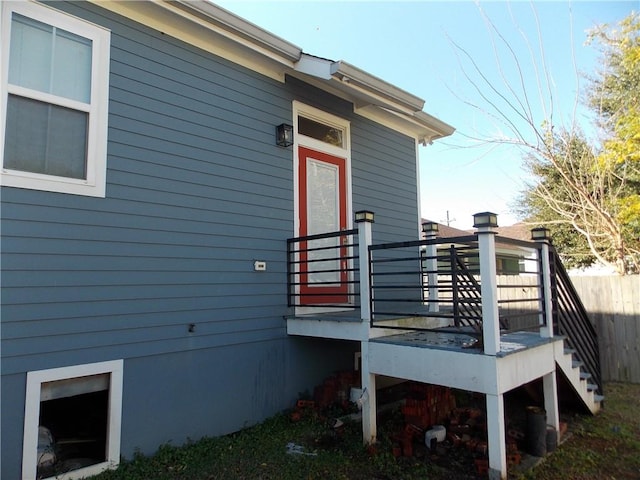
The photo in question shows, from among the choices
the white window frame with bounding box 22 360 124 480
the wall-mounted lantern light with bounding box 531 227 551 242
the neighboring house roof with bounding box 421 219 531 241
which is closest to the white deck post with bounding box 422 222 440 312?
the wall-mounted lantern light with bounding box 531 227 551 242

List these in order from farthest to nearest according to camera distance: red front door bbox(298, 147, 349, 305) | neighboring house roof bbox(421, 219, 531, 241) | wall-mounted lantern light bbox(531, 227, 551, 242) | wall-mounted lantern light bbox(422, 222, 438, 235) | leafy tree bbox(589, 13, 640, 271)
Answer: neighboring house roof bbox(421, 219, 531, 241)
leafy tree bbox(589, 13, 640, 271)
wall-mounted lantern light bbox(422, 222, 438, 235)
red front door bbox(298, 147, 349, 305)
wall-mounted lantern light bbox(531, 227, 551, 242)

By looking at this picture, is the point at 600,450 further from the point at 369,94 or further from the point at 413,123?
the point at 413,123

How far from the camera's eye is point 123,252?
338cm

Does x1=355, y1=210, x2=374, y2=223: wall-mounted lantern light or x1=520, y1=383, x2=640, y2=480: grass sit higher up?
x1=355, y1=210, x2=374, y2=223: wall-mounted lantern light

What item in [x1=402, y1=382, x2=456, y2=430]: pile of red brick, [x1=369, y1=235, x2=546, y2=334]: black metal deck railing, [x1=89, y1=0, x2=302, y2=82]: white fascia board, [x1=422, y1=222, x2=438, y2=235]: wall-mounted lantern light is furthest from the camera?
[x1=422, y1=222, x2=438, y2=235]: wall-mounted lantern light

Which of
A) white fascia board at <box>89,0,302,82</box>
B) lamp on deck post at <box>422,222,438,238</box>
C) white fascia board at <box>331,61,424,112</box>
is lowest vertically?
lamp on deck post at <box>422,222,438,238</box>

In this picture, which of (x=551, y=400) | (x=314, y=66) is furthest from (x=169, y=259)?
(x=551, y=400)

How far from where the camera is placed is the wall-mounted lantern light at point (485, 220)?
10.4 ft

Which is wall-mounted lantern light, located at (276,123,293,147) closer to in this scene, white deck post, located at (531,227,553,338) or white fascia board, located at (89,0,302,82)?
white fascia board, located at (89,0,302,82)

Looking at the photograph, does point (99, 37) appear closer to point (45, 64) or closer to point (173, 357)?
point (45, 64)

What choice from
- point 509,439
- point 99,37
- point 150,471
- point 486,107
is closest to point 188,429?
point 150,471

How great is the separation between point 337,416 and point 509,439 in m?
1.68

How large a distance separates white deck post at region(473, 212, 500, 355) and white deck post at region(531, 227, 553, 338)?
4.28ft

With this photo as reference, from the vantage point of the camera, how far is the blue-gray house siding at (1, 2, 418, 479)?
116 inches
